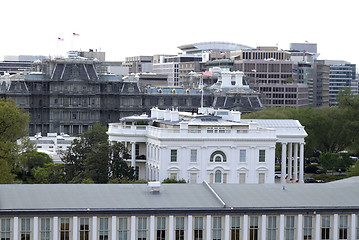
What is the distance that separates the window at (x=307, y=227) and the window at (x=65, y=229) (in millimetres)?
14438

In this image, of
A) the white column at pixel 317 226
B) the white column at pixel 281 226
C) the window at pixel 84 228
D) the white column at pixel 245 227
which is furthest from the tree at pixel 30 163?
the white column at pixel 317 226

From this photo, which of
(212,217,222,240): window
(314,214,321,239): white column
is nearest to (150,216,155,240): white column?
(212,217,222,240): window

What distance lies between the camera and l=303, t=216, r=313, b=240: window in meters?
74.9

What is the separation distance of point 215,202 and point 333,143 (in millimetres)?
101004

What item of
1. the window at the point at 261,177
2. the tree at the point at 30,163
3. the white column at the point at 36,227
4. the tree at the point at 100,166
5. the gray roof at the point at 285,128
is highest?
the gray roof at the point at 285,128

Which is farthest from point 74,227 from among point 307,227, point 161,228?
point 307,227

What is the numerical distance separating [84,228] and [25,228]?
A: 350cm

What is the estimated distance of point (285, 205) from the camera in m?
74.9

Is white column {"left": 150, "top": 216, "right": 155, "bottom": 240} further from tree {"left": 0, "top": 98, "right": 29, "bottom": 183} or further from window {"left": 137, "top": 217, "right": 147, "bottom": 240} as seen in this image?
tree {"left": 0, "top": 98, "right": 29, "bottom": 183}

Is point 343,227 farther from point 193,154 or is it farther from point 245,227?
point 193,154

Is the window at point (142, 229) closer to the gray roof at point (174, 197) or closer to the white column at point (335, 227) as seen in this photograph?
the gray roof at point (174, 197)

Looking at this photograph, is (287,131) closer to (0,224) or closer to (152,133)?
(152,133)

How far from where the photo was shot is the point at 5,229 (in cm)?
7119

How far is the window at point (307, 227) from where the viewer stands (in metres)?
74.9
